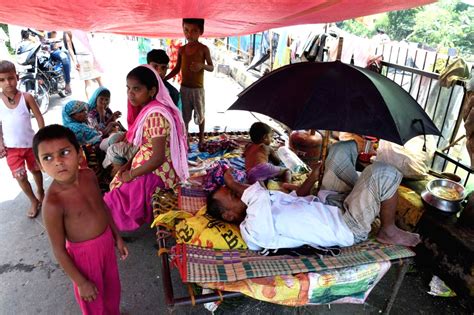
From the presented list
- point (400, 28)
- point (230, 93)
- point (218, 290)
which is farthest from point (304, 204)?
point (400, 28)

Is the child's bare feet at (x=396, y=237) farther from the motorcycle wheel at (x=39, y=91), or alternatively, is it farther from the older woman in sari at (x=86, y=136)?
the motorcycle wheel at (x=39, y=91)

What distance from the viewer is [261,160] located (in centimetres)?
347

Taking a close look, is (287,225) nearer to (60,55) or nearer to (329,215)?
(329,215)

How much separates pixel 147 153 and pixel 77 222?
896 millimetres

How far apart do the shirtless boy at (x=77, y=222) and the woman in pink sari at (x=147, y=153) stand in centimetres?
61

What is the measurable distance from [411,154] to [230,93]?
6.83 metres

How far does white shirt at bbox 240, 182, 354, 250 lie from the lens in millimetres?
2201

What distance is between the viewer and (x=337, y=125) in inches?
79.1

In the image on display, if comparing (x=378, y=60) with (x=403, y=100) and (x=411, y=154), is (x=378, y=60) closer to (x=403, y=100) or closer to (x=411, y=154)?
(x=411, y=154)

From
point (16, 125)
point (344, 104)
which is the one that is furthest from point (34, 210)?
point (344, 104)

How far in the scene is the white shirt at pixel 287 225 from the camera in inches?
86.7

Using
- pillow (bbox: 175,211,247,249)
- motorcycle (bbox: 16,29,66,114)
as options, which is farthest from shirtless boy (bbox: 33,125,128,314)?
motorcycle (bbox: 16,29,66,114)

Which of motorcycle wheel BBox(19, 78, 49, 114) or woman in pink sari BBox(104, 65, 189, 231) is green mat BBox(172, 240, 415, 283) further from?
motorcycle wheel BBox(19, 78, 49, 114)

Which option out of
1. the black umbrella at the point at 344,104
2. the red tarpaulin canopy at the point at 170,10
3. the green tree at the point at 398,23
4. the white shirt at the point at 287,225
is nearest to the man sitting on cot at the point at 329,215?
the white shirt at the point at 287,225
